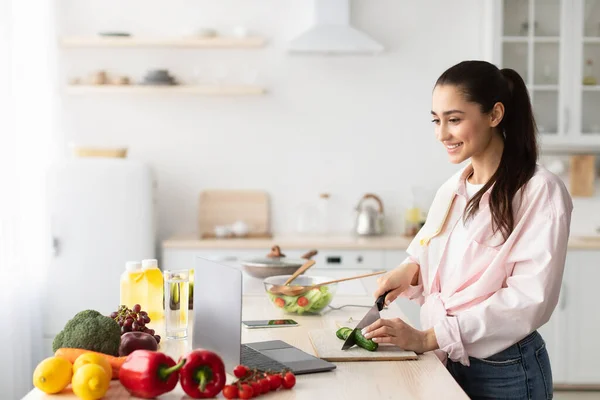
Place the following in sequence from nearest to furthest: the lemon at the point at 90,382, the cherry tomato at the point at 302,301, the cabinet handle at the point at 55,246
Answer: the lemon at the point at 90,382, the cherry tomato at the point at 302,301, the cabinet handle at the point at 55,246

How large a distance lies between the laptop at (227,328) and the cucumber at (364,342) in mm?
137

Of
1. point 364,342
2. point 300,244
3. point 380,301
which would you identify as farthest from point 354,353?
point 300,244

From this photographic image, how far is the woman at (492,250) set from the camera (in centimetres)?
175

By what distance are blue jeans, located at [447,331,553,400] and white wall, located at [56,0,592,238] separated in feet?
9.59

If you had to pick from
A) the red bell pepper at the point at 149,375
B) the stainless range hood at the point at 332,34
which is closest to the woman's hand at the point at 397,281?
the red bell pepper at the point at 149,375

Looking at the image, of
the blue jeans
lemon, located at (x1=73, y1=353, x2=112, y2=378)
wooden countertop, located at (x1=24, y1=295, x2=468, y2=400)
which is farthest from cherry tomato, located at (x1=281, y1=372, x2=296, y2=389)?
the blue jeans

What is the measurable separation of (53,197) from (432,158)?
2.36m

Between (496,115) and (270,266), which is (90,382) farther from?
(270,266)

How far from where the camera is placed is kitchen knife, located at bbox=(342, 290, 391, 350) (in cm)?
173

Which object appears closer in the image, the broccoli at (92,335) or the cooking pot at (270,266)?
the broccoli at (92,335)

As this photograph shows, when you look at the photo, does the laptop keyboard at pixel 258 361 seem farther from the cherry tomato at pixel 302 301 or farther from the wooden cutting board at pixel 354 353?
the cherry tomato at pixel 302 301

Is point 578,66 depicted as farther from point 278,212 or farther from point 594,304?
point 278,212

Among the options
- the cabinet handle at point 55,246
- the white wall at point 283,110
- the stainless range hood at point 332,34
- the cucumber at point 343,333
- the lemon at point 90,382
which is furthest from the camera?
the white wall at point 283,110

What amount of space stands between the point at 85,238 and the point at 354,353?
2.76m
